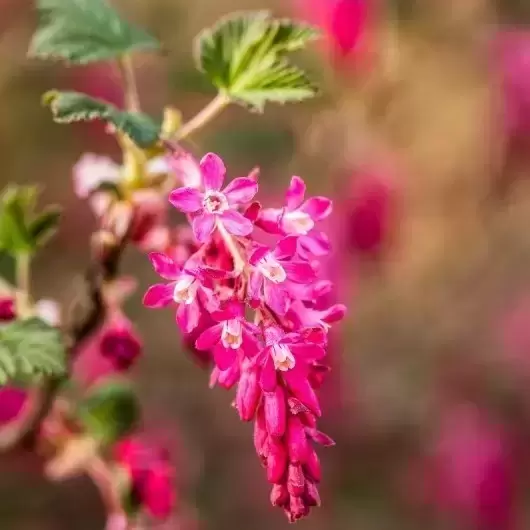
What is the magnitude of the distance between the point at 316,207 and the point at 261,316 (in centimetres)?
8

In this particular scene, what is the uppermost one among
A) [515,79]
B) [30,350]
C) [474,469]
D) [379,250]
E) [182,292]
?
[182,292]

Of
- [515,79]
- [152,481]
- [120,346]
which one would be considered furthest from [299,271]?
[515,79]

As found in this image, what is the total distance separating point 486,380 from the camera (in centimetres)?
178

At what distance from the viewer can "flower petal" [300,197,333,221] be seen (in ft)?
1.72

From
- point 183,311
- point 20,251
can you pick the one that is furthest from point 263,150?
point 183,311

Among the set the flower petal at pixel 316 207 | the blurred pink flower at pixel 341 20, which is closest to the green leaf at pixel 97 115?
the flower petal at pixel 316 207

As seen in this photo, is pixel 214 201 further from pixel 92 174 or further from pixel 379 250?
pixel 379 250

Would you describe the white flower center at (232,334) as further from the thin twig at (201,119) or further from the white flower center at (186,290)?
the thin twig at (201,119)

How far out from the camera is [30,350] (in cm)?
58

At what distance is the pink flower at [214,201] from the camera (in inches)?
18.9

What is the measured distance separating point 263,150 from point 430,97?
73 centimetres

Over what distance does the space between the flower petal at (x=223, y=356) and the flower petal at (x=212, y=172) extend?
9 centimetres

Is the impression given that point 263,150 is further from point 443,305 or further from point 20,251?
point 20,251

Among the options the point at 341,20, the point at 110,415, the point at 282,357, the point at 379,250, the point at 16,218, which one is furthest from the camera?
the point at 379,250
